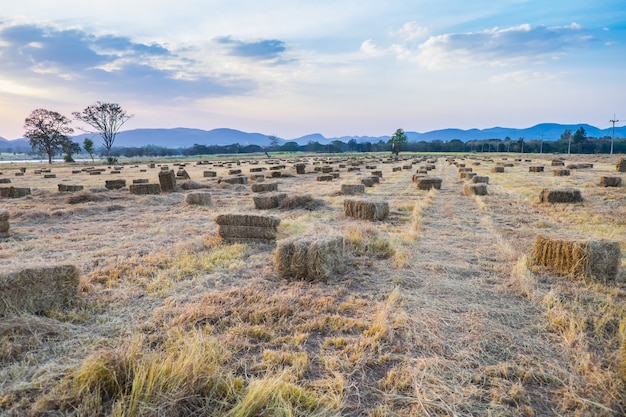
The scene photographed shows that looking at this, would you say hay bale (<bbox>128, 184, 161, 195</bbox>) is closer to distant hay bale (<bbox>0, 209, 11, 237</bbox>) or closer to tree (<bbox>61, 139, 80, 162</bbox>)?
distant hay bale (<bbox>0, 209, 11, 237</bbox>)

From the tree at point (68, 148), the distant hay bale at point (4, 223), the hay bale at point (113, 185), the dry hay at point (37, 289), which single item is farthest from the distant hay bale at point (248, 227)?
the tree at point (68, 148)

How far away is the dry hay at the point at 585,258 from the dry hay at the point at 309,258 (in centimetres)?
392

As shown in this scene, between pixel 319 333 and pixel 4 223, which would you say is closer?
pixel 319 333

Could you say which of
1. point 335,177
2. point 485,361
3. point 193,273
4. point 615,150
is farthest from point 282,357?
point 615,150

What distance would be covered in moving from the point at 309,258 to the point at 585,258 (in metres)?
4.67

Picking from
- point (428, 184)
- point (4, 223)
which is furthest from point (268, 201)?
point (428, 184)

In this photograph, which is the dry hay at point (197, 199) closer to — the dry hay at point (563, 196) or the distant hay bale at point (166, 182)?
the distant hay bale at point (166, 182)

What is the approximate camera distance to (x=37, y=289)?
5.28 meters

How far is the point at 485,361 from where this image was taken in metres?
4.19

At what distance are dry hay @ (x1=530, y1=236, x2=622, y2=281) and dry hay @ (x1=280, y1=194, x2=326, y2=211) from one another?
28.3 ft

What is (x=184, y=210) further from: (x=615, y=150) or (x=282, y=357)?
(x=615, y=150)

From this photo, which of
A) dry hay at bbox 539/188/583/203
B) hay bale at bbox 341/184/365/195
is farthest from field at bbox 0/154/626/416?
hay bale at bbox 341/184/365/195

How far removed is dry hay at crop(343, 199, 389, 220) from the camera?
12.2 meters

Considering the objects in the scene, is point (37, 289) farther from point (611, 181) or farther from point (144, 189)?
point (611, 181)
